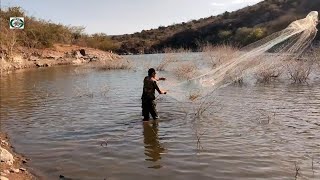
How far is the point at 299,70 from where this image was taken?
21234 millimetres

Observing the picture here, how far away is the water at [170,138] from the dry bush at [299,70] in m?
3.77

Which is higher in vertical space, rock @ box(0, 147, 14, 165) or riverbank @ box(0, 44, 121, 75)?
riverbank @ box(0, 44, 121, 75)

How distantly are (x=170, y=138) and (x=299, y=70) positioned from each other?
514 inches

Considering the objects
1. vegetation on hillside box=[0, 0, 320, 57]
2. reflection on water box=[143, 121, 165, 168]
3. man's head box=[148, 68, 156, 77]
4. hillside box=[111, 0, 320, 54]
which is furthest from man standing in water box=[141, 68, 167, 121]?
hillside box=[111, 0, 320, 54]

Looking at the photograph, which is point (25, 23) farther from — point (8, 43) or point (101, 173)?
point (101, 173)

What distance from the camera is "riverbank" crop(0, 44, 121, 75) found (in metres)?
39.1

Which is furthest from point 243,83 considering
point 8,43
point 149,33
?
point 149,33

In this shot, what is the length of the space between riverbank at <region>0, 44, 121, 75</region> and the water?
2198 cm

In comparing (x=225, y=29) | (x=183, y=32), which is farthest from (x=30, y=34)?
(x=183, y=32)

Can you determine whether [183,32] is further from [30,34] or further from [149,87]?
[149,87]

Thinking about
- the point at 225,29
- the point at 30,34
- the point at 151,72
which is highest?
the point at 225,29

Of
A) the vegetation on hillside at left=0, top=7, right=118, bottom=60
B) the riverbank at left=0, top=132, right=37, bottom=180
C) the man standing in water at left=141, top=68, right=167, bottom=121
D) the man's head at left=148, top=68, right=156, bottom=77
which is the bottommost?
the riverbank at left=0, top=132, right=37, bottom=180

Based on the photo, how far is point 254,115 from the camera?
12.9 metres

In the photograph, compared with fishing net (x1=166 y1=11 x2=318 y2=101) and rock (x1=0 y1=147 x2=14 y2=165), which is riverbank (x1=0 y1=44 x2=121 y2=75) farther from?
rock (x1=0 y1=147 x2=14 y2=165)
